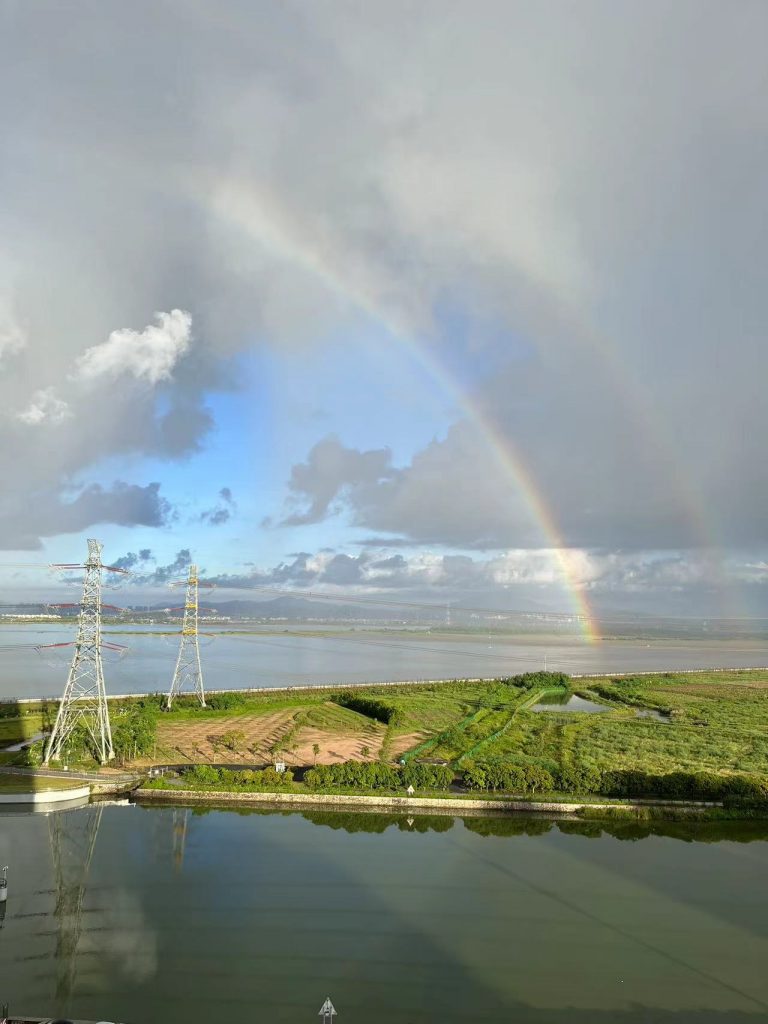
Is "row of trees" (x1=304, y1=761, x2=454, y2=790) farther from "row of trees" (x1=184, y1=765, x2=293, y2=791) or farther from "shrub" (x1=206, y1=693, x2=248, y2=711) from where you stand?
"shrub" (x1=206, y1=693, x2=248, y2=711)

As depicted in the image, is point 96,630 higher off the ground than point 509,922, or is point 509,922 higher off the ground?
point 96,630

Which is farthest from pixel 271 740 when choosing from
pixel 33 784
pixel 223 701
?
pixel 33 784

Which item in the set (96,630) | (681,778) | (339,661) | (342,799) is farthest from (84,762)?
(339,661)

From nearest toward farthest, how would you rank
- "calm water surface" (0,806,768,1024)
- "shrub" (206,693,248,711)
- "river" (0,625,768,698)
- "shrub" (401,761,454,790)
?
"calm water surface" (0,806,768,1024)
"shrub" (401,761,454,790)
"shrub" (206,693,248,711)
"river" (0,625,768,698)

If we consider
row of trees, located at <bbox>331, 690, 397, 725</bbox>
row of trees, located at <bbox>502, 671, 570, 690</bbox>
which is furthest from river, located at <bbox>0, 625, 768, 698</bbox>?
row of trees, located at <bbox>331, 690, 397, 725</bbox>

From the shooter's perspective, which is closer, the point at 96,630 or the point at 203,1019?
the point at 203,1019

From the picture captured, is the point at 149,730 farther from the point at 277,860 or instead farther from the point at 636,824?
the point at 636,824

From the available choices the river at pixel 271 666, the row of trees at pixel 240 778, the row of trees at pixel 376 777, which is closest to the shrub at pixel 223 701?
the river at pixel 271 666

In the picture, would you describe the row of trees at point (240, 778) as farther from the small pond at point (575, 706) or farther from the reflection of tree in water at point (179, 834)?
the small pond at point (575, 706)
